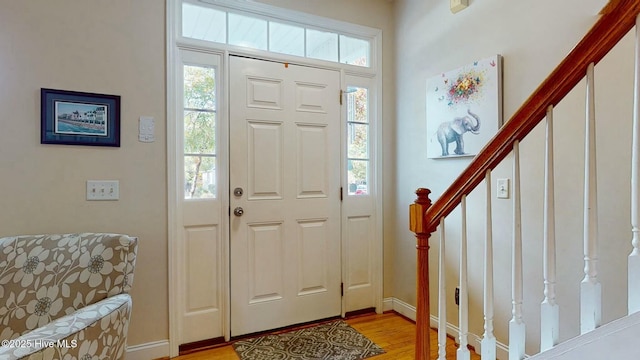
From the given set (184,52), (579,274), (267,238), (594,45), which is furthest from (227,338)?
(594,45)

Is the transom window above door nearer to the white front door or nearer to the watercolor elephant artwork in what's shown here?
the white front door

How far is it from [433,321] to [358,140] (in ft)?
5.02

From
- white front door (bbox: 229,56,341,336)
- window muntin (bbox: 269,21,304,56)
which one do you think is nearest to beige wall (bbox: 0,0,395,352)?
white front door (bbox: 229,56,341,336)

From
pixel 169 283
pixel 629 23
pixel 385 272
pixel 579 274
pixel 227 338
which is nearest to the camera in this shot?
pixel 629 23

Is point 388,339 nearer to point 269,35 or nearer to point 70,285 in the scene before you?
point 70,285

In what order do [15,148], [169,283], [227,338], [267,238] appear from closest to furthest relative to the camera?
[15,148]
[169,283]
[227,338]
[267,238]

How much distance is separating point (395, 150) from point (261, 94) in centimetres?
124

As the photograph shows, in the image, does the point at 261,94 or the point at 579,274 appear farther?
the point at 261,94

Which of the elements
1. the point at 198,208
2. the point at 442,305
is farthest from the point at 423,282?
the point at 198,208

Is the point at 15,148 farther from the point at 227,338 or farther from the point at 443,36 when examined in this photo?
the point at 443,36

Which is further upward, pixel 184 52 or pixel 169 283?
pixel 184 52

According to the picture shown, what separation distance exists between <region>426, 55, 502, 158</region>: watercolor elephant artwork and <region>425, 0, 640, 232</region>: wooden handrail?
1.00m

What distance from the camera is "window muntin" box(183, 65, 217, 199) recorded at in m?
2.33

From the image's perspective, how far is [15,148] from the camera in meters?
1.91
